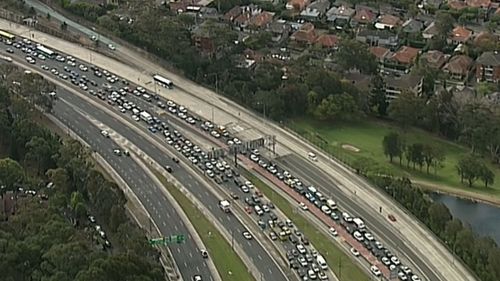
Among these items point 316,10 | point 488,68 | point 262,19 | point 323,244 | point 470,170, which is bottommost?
point 323,244

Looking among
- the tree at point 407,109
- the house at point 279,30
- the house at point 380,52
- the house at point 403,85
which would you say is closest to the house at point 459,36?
the house at point 380,52

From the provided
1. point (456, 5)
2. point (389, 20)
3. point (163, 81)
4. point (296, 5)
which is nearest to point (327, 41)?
point (389, 20)

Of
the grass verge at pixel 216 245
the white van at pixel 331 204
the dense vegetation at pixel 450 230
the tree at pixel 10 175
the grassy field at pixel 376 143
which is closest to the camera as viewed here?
the dense vegetation at pixel 450 230

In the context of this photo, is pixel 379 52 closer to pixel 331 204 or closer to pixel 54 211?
pixel 331 204

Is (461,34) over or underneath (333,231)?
over

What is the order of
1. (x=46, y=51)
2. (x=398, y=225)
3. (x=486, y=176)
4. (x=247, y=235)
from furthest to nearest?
(x=46, y=51)
(x=486, y=176)
(x=398, y=225)
(x=247, y=235)

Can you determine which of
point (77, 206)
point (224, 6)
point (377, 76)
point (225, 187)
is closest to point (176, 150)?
point (225, 187)

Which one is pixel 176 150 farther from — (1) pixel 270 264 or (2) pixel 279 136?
(1) pixel 270 264

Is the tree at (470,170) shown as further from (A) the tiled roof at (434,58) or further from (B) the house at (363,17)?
(B) the house at (363,17)
